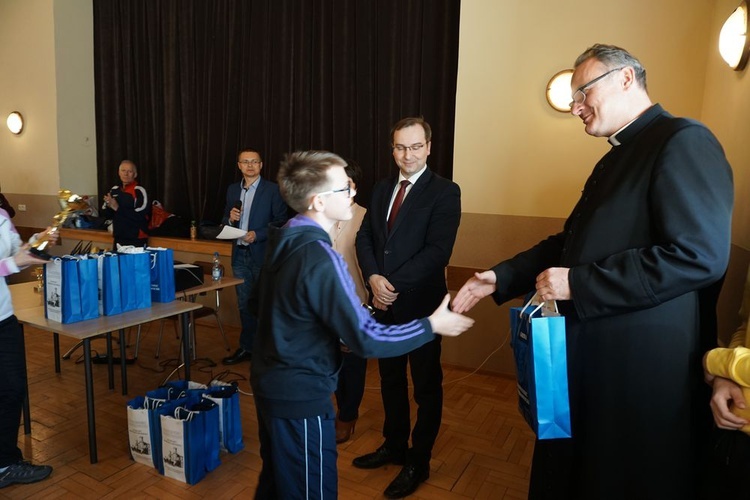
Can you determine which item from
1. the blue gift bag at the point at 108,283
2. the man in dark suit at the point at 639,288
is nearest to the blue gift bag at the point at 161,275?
the blue gift bag at the point at 108,283

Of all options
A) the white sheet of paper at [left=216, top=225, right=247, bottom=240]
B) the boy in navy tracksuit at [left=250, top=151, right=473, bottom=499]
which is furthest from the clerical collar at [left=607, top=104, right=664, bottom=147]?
the white sheet of paper at [left=216, top=225, right=247, bottom=240]

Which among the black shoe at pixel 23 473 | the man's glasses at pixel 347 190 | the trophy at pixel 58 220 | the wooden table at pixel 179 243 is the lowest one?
the black shoe at pixel 23 473

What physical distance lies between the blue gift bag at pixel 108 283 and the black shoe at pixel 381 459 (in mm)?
1573

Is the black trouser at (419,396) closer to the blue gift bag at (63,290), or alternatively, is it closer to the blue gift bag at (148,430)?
the blue gift bag at (148,430)

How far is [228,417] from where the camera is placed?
269 centimetres

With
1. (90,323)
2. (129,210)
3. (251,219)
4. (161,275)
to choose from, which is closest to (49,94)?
(129,210)

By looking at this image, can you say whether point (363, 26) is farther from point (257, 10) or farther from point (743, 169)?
point (743, 169)

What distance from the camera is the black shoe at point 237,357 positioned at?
417 cm

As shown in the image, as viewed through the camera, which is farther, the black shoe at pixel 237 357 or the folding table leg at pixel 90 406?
the black shoe at pixel 237 357

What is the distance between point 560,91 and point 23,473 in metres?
3.85

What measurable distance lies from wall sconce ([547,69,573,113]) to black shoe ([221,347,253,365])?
3115 millimetres

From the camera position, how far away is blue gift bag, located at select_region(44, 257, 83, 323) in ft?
8.38

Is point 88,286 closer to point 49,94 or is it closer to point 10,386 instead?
point 10,386

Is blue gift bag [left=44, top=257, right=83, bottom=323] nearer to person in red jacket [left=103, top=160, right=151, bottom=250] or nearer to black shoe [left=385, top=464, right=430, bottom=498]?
black shoe [left=385, top=464, right=430, bottom=498]
